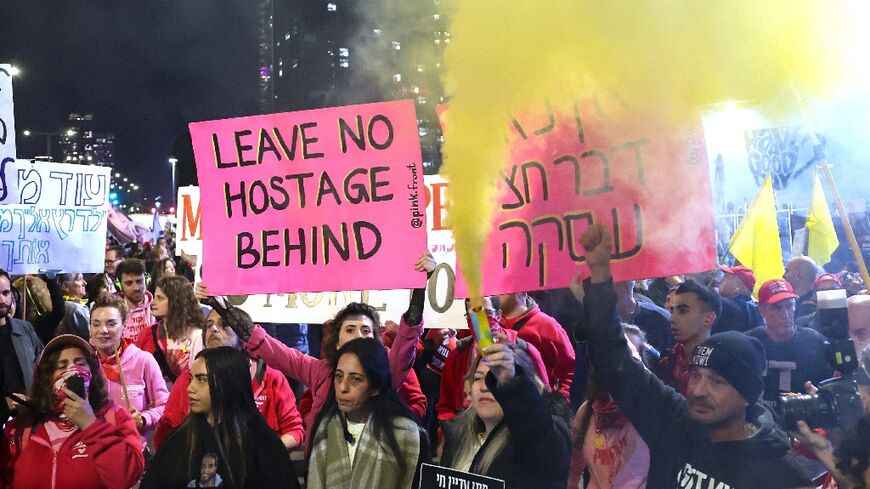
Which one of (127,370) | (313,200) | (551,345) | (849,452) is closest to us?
(849,452)

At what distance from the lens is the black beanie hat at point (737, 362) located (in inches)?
131

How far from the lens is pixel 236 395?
13.7 ft

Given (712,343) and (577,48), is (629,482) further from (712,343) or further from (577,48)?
(577,48)

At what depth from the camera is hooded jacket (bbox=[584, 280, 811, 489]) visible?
3.23 metres

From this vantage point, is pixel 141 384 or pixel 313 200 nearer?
pixel 313 200

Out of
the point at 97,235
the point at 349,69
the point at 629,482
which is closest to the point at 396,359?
the point at 629,482

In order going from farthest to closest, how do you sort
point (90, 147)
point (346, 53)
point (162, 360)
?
1. point (90, 147)
2. point (346, 53)
3. point (162, 360)

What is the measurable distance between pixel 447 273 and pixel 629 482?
2337 millimetres

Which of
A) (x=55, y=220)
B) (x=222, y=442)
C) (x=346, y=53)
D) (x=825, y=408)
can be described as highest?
(x=346, y=53)

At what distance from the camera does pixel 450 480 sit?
371cm

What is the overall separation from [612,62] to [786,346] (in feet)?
7.92

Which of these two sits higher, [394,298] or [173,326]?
[394,298]

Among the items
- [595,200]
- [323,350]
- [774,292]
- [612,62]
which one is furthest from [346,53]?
[595,200]

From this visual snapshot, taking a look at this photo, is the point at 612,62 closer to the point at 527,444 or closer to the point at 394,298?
the point at 527,444
